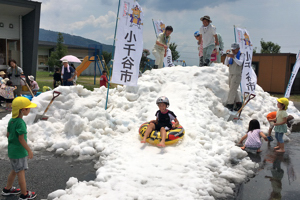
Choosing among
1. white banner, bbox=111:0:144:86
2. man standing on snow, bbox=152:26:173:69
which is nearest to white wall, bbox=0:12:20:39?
man standing on snow, bbox=152:26:173:69

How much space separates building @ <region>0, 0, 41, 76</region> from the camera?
14.9m

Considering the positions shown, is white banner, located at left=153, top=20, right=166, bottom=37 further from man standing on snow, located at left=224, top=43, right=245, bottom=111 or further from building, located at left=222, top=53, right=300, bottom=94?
building, located at left=222, top=53, right=300, bottom=94

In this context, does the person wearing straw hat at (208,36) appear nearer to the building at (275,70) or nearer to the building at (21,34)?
the building at (21,34)

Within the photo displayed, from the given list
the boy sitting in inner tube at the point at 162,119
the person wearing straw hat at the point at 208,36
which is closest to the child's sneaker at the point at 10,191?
the boy sitting in inner tube at the point at 162,119

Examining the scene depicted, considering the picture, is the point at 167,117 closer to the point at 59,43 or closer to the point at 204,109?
the point at 204,109

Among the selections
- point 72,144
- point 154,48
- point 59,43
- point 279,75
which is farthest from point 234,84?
point 59,43

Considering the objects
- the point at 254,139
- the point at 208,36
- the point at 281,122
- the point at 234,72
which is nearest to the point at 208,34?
the point at 208,36

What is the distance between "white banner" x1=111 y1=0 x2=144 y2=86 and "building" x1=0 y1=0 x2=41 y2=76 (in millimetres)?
10412

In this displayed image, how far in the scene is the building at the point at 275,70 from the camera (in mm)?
20125

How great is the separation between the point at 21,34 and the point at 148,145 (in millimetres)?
14055

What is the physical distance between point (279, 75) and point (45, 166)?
20.3 meters

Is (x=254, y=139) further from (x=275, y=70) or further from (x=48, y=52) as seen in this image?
(x=48, y=52)

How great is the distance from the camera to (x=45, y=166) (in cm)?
466

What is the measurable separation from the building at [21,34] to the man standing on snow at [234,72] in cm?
1189
